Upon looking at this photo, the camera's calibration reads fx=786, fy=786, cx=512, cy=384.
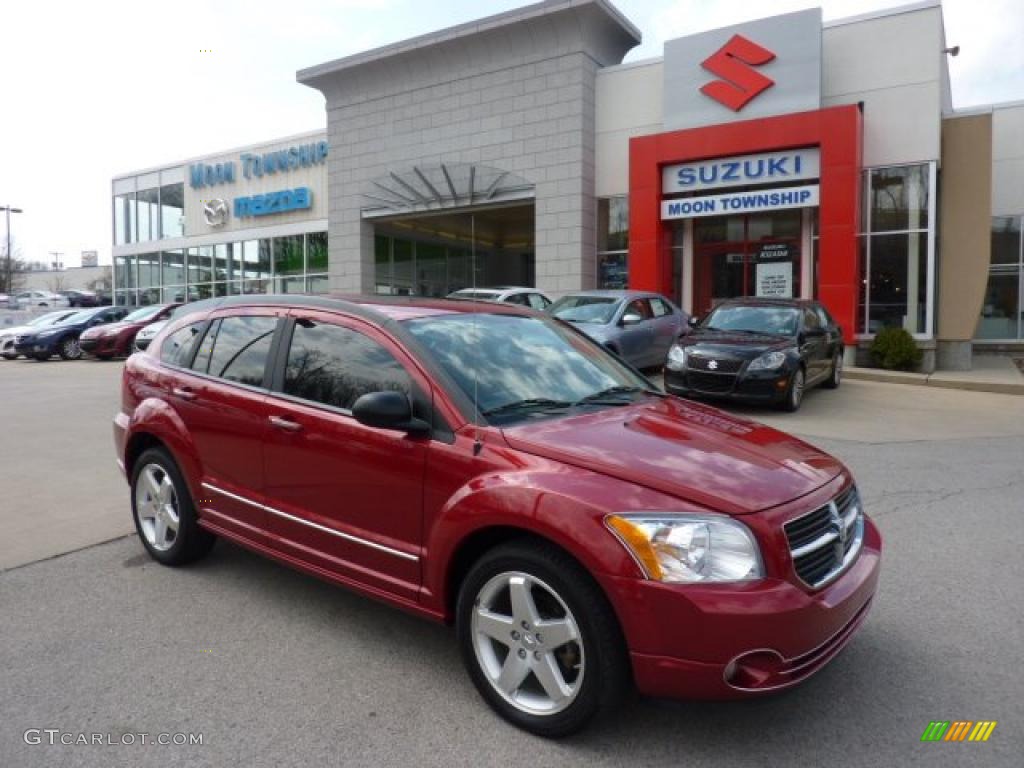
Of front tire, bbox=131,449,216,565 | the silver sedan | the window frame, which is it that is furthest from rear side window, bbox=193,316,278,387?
the silver sedan

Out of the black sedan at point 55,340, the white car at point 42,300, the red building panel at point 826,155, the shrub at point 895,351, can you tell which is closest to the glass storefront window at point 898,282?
the red building panel at point 826,155

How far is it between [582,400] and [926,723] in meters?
1.86

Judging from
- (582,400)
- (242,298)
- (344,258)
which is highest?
(344,258)

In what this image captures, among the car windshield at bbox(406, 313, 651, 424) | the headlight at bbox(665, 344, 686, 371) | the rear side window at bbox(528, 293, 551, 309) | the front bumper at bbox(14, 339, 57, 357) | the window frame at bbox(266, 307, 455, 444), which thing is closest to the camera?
the window frame at bbox(266, 307, 455, 444)

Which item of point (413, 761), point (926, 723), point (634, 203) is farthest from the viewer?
point (634, 203)

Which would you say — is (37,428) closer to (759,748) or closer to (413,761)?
(413,761)

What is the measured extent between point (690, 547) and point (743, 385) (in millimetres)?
8060

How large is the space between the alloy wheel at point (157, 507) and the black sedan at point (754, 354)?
749 centimetres

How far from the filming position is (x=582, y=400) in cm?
368

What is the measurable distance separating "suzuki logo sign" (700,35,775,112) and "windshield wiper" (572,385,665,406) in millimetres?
15982

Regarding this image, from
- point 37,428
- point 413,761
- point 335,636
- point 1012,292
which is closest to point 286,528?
point 335,636

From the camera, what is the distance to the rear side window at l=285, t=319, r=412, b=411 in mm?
3543

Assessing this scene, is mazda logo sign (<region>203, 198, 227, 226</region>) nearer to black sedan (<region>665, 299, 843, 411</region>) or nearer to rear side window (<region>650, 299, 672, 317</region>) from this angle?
rear side window (<region>650, 299, 672, 317</region>)

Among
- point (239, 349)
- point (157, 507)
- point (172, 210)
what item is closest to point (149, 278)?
point (172, 210)
